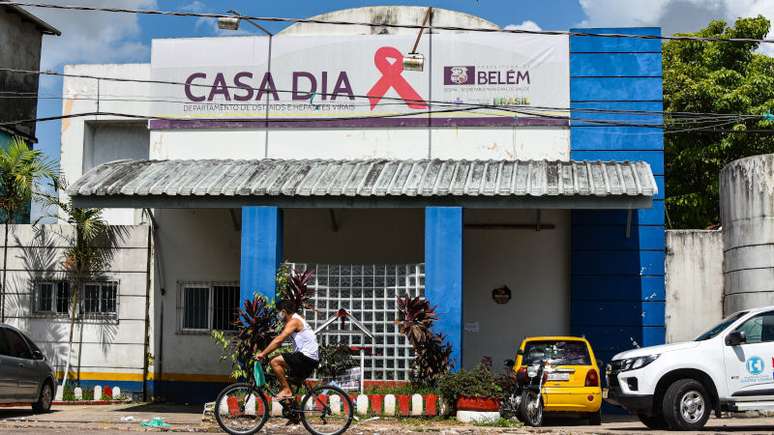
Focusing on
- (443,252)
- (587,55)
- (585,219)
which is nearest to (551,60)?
(587,55)

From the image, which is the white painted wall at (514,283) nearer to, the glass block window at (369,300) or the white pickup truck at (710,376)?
the glass block window at (369,300)

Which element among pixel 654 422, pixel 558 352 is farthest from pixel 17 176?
pixel 654 422

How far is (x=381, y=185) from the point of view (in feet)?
52.6

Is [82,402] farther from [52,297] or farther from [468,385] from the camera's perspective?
[468,385]

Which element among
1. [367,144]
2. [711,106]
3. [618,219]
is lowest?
[618,219]

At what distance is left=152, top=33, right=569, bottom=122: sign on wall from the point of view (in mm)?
18641

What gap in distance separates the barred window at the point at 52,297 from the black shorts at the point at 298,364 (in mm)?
8848

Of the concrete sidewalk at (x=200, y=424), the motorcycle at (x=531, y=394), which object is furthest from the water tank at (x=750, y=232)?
the motorcycle at (x=531, y=394)

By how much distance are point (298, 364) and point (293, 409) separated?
22.2 inches

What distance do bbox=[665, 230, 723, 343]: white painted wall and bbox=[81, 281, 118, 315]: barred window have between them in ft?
35.8

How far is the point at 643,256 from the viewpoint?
1816 cm

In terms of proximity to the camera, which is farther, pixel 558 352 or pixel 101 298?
pixel 101 298

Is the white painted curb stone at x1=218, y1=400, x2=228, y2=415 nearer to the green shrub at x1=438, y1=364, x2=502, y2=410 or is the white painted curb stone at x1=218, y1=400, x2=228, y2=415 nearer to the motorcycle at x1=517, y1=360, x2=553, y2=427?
the green shrub at x1=438, y1=364, x2=502, y2=410

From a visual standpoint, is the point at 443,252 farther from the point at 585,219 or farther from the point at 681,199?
the point at 681,199
